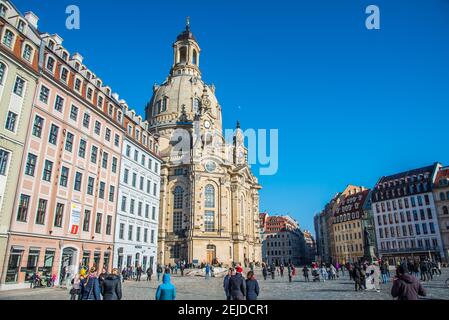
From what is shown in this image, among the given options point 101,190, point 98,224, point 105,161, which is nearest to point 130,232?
point 98,224

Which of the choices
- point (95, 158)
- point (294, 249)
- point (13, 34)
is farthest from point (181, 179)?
point (294, 249)

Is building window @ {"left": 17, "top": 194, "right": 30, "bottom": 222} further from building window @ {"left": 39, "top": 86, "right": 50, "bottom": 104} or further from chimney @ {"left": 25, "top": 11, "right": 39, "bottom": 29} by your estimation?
chimney @ {"left": 25, "top": 11, "right": 39, "bottom": 29}

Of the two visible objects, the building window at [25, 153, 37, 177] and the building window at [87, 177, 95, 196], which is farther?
the building window at [87, 177, 95, 196]

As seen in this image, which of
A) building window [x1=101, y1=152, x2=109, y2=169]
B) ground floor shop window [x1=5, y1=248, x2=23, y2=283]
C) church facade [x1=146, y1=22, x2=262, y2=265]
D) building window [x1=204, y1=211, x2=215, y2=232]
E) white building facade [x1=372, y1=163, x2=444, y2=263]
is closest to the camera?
ground floor shop window [x1=5, y1=248, x2=23, y2=283]

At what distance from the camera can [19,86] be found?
24.5 meters

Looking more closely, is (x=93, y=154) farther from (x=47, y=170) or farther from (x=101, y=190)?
(x=47, y=170)

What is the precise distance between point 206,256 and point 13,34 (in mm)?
51580

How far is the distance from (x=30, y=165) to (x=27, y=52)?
29.3 ft

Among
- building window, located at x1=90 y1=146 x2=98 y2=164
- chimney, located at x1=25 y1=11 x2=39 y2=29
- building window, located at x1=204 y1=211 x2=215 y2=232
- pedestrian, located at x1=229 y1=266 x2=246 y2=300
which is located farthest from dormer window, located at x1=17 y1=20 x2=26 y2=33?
building window, located at x1=204 y1=211 x2=215 y2=232

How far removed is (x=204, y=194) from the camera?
70.6m

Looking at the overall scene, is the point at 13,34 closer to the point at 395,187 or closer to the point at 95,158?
the point at 95,158

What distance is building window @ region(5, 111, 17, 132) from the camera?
76.4ft

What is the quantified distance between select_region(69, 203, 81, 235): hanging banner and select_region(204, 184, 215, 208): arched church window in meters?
42.0

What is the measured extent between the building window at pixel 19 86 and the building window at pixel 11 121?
5.49 feet
